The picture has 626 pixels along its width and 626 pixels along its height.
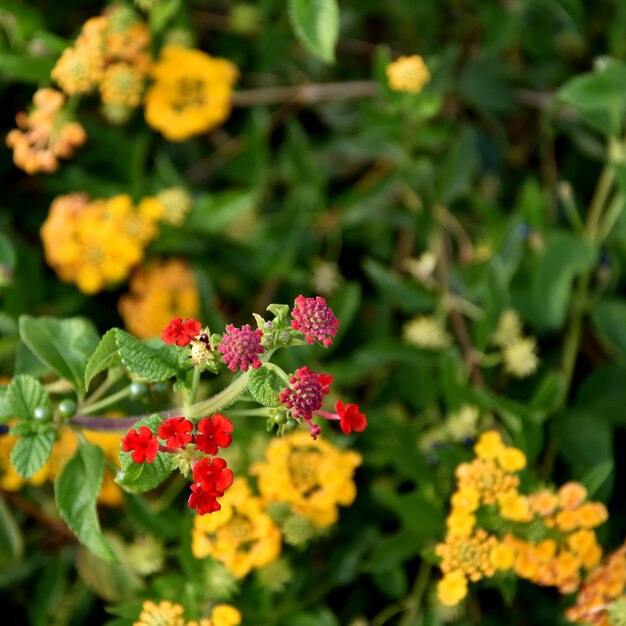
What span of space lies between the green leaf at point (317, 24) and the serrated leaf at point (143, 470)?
24.7 inches

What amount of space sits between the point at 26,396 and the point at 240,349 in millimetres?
375

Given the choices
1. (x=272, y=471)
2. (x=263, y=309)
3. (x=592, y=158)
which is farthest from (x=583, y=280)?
(x=272, y=471)

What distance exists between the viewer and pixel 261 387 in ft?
3.29

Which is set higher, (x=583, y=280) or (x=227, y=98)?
(x=227, y=98)

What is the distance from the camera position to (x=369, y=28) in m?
2.30

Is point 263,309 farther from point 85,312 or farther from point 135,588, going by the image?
point 135,588

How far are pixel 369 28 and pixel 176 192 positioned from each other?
80cm

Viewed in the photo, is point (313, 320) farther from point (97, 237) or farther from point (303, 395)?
point (97, 237)

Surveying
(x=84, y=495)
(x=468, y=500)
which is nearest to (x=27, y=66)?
(x=84, y=495)

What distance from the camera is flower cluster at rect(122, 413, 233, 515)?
97 centimetres

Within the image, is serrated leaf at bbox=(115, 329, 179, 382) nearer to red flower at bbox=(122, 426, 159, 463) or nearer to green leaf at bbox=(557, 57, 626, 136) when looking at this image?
red flower at bbox=(122, 426, 159, 463)

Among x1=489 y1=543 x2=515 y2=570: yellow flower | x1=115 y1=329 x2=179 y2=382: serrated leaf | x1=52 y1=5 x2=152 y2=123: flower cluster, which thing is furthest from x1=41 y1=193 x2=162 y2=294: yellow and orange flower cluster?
x1=489 y1=543 x2=515 y2=570: yellow flower

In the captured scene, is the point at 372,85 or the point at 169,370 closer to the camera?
the point at 169,370

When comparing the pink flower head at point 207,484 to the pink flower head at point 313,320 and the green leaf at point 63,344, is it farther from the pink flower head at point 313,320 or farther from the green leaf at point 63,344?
the green leaf at point 63,344
